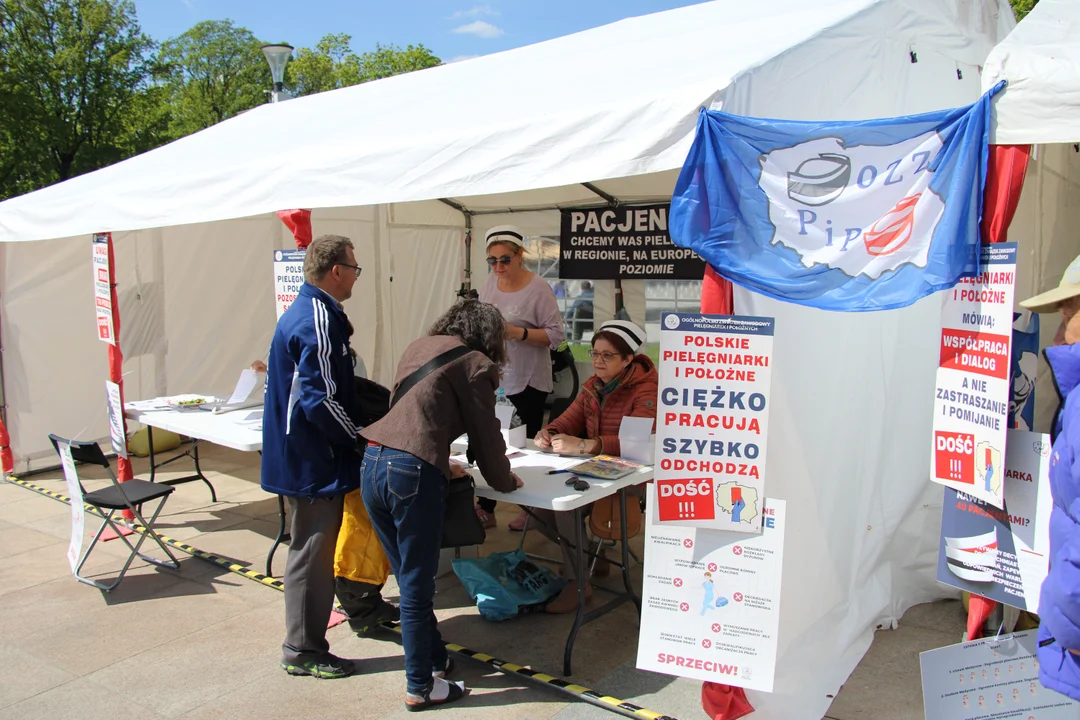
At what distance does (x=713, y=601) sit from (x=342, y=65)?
112 ft

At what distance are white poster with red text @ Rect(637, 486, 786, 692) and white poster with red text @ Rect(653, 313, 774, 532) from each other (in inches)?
2.3

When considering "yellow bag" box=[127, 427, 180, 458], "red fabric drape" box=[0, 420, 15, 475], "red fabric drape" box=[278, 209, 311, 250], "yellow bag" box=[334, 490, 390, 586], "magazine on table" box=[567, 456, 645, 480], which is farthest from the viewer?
"yellow bag" box=[127, 427, 180, 458]

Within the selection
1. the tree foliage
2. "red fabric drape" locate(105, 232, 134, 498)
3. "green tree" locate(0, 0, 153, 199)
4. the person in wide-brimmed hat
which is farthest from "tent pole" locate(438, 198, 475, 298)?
"green tree" locate(0, 0, 153, 199)

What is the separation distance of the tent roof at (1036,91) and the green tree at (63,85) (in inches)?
742

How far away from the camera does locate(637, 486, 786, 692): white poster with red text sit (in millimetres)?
2385

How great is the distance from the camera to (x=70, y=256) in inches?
251

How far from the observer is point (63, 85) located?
18.5 m

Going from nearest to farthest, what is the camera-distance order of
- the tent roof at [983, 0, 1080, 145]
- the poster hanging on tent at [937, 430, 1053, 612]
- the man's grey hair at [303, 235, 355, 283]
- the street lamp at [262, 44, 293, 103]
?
the tent roof at [983, 0, 1080, 145] < the poster hanging on tent at [937, 430, 1053, 612] < the man's grey hair at [303, 235, 355, 283] < the street lamp at [262, 44, 293, 103]

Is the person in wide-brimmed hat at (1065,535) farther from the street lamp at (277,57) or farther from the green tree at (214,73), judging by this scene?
the green tree at (214,73)

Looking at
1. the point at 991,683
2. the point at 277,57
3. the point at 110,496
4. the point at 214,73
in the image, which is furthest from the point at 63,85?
the point at 991,683

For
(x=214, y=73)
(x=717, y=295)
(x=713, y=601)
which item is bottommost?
(x=713, y=601)

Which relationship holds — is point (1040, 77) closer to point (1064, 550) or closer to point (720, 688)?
point (1064, 550)

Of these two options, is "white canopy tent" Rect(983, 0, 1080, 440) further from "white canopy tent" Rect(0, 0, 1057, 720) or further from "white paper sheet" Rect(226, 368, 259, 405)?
"white paper sheet" Rect(226, 368, 259, 405)

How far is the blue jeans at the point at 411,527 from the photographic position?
2.65 m
